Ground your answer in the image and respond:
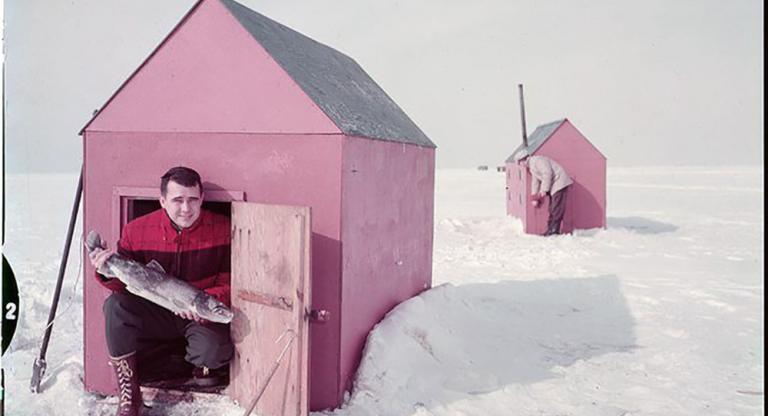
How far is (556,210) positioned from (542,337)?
714 cm

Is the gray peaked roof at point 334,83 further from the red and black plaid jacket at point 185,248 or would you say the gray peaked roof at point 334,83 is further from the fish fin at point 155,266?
the fish fin at point 155,266

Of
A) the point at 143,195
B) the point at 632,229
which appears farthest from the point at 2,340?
the point at 632,229

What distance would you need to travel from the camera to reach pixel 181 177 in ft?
12.0

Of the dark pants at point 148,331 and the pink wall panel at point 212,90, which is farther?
the pink wall panel at point 212,90

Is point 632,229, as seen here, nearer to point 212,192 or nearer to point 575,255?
point 575,255

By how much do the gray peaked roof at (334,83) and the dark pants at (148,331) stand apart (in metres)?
1.40

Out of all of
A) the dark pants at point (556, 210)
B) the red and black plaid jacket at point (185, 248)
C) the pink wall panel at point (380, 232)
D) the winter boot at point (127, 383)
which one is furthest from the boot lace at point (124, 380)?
the dark pants at point (556, 210)

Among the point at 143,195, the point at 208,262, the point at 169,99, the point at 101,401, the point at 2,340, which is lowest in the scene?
the point at 101,401

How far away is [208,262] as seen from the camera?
12.6 feet

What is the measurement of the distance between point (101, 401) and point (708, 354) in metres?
4.67

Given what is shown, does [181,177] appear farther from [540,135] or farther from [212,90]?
[540,135]

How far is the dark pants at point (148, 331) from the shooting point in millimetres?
3559

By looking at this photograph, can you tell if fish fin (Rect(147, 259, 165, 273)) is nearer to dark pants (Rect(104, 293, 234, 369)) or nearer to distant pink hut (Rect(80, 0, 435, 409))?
dark pants (Rect(104, 293, 234, 369))

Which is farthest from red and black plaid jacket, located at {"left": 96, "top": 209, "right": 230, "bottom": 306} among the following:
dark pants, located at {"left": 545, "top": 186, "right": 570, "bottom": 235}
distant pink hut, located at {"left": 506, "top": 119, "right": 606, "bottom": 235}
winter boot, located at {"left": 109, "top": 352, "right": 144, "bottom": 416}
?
distant pink hut, located at {"left": 506, "top": 119, "right": 606, "bottom": 235}
